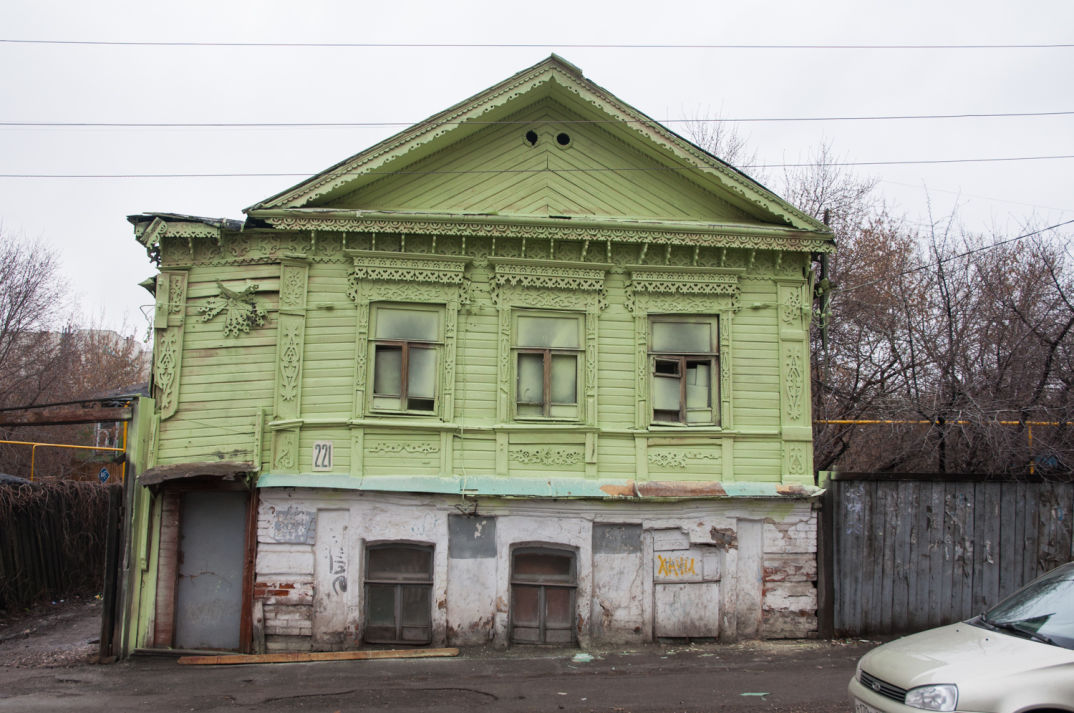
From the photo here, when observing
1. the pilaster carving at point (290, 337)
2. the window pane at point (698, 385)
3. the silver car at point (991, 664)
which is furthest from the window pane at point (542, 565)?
the silver car at point (991, 664)

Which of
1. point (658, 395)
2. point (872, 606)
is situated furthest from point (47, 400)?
point (872, 606)

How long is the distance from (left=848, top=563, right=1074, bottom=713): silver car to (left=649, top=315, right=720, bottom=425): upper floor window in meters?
5.29

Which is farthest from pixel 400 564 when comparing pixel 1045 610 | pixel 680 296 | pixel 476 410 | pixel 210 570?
pixel 1045 610

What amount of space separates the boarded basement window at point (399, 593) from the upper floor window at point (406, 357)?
2022 mm

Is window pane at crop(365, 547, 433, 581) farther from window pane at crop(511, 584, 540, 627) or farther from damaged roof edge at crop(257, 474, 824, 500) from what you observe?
window pane at crop(511, 584, 540, 627)

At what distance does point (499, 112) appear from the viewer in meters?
11.7

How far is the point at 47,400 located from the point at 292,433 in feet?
60.9

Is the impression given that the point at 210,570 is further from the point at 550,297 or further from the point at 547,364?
the point at 550,297

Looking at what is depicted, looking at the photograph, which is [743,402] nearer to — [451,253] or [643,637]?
[643,637]

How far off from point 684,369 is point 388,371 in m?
4.28

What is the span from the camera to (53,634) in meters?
12.8

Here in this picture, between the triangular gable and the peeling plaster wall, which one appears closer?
the peeling plaster wall

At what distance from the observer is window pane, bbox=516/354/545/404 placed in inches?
449

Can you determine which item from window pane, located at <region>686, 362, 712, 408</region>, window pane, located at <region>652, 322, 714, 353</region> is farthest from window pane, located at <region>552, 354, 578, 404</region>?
window pane, located at <region>686, 362, 712, 408</region>
